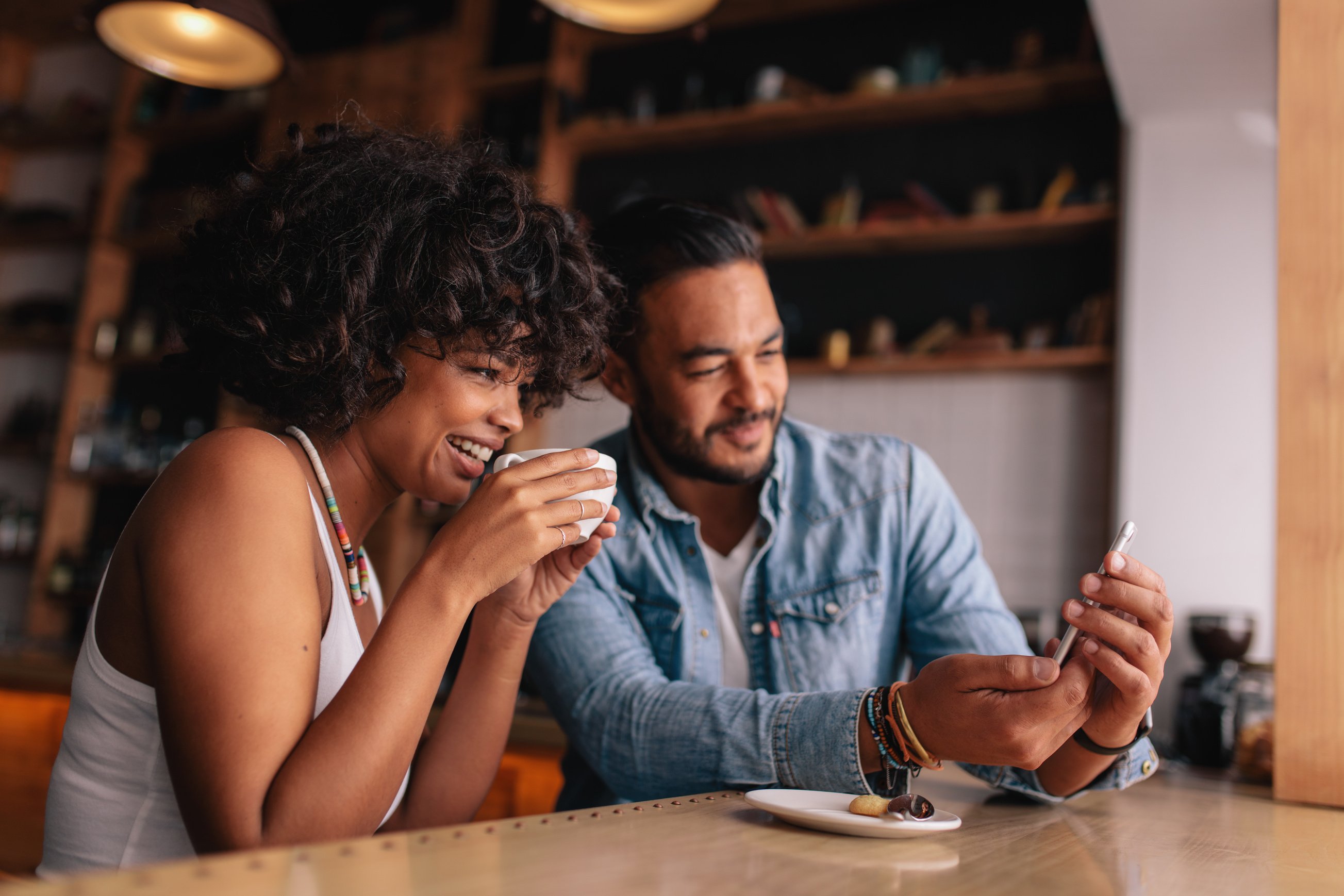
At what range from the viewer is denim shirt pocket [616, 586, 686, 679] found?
61.6 inches

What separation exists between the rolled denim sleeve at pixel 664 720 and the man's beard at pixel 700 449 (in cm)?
26

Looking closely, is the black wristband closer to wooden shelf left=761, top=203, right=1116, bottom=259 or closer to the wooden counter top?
the wooden counter top

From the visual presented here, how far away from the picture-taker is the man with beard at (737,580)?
1213 millimetres

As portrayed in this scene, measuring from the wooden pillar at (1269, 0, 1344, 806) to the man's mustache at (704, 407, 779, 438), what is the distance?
0.74 m

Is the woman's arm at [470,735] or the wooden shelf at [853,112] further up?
the wooden shelf at [853,112]

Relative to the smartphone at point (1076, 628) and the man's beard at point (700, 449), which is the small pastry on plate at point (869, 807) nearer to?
the smartphone at point (1076, 628)

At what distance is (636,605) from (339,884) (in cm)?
96

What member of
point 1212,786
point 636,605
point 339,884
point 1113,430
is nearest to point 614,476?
point 636,605

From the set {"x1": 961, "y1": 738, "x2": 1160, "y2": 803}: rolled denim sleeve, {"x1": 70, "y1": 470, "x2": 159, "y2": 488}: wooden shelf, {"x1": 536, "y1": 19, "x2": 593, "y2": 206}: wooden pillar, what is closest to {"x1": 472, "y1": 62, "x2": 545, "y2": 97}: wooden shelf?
{"x1": 536, "y1": 19, "x2": 593, "y2": 206}: wooden pillar

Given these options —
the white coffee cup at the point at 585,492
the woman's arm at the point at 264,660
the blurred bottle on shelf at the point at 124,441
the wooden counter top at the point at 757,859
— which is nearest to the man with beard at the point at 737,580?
the wooden counter top at the point at 757,859

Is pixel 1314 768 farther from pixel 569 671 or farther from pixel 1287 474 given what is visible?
pixel 569 671

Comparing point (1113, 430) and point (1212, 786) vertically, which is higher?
point (1113, 430)

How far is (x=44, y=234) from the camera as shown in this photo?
502cm

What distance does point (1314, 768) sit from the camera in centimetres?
140
